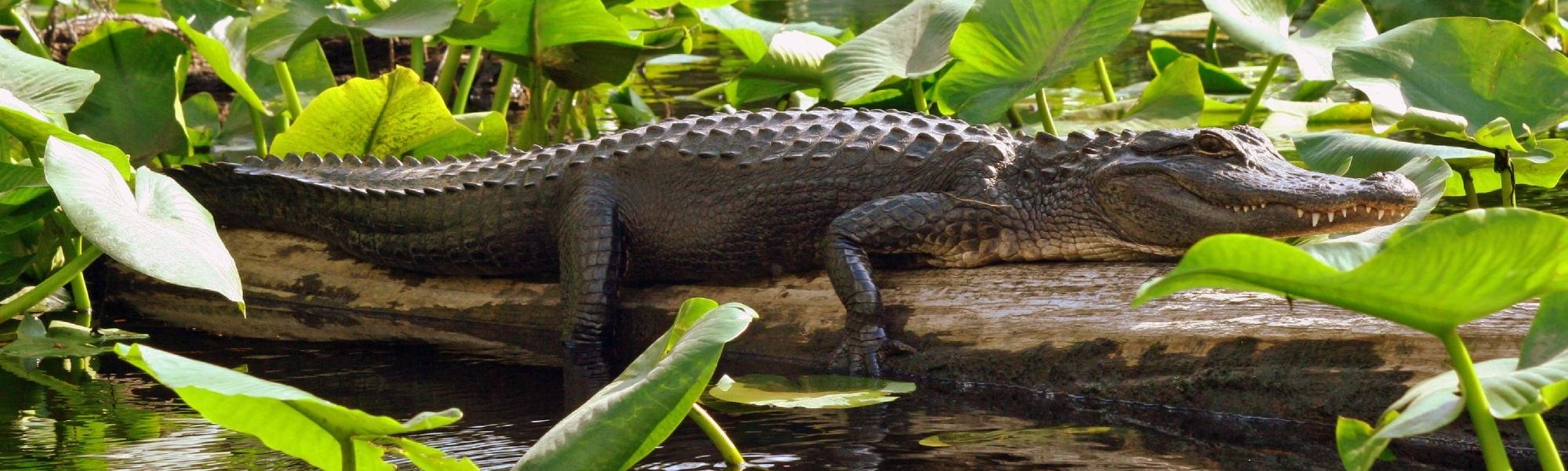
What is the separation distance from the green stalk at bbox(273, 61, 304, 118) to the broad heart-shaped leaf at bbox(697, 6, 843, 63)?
146 centimetres

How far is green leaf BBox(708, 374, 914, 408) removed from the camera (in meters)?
3.20

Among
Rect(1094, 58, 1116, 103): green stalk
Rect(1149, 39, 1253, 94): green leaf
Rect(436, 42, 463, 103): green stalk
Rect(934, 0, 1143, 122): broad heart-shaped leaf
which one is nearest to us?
Rect(934, 0, 1143, 122): broad heart-shaped leaf

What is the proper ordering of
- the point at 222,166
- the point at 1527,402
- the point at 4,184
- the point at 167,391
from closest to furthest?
1. the point at 1527,402
2. the point at 4,184
3. the point at 167,391
4. the point at 222,166

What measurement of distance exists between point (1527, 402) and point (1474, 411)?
0.08 meters

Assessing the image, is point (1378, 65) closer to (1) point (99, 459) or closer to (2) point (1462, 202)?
(2) point (1462, 202)

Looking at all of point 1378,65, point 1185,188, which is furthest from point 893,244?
point 1378,65

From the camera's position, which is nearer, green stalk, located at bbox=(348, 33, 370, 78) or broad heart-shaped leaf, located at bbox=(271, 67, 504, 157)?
broad heart-shaped leaf, located at bbox=(271, 67, 504, 157)

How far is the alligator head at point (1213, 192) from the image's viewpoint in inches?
133

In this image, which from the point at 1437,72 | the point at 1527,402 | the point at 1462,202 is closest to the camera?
the point at 1527,402

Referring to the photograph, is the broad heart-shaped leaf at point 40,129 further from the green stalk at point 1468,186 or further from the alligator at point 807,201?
the green stalk at point 1468,186

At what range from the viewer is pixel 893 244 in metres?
3.77

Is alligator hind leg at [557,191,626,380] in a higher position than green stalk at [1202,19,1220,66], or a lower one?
lower

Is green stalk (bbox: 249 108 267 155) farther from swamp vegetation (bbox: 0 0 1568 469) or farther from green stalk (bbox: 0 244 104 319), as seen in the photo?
green stalk (bbox: 0 244 104 319)

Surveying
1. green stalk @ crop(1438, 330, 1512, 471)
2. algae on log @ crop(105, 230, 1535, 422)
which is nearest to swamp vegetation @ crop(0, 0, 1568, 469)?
green stalk @ crop(1438, 330, 1512, 471)
